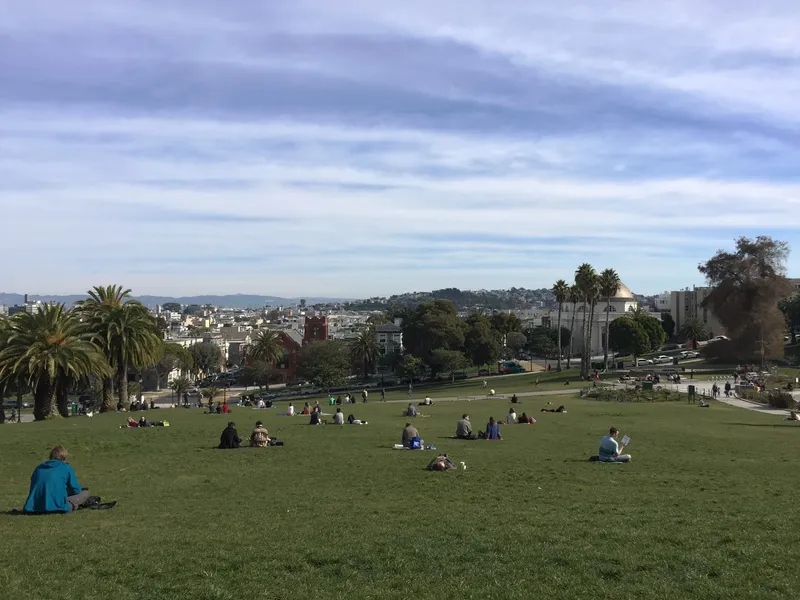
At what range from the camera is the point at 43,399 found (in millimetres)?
39781

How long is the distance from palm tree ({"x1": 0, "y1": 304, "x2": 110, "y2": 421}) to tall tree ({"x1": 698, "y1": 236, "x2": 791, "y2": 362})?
222 ft

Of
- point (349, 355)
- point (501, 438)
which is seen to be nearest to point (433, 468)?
point (501, 438)

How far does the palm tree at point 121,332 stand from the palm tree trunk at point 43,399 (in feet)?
17.5

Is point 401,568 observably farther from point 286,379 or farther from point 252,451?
point 286,379

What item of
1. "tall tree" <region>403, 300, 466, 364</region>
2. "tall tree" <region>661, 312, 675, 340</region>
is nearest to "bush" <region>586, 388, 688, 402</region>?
"tall tree" <region>403, 300, 466, 364</region>

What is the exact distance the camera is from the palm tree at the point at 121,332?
1794 inches

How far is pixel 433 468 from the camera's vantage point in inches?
700

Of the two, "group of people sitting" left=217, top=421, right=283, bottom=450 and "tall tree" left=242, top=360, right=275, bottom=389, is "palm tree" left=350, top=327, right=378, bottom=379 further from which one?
"group of people sitting" left=217, top=421, right=283, bottom=450

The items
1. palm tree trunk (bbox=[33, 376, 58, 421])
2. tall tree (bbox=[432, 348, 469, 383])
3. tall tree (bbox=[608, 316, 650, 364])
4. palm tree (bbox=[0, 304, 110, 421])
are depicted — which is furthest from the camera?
tall tree (bbox=[608, 316, 650, 364])

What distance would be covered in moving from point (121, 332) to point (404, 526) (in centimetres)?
3882

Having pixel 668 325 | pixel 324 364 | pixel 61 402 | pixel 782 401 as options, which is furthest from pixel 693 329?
pixel 61 402

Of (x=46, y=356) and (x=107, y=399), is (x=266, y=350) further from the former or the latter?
(x=46, y=356)

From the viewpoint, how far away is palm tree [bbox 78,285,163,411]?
4556 centimetres

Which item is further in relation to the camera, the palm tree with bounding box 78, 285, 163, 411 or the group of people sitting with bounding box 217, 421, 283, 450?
the palm tree with bounding box 78, 285, 163, 411
